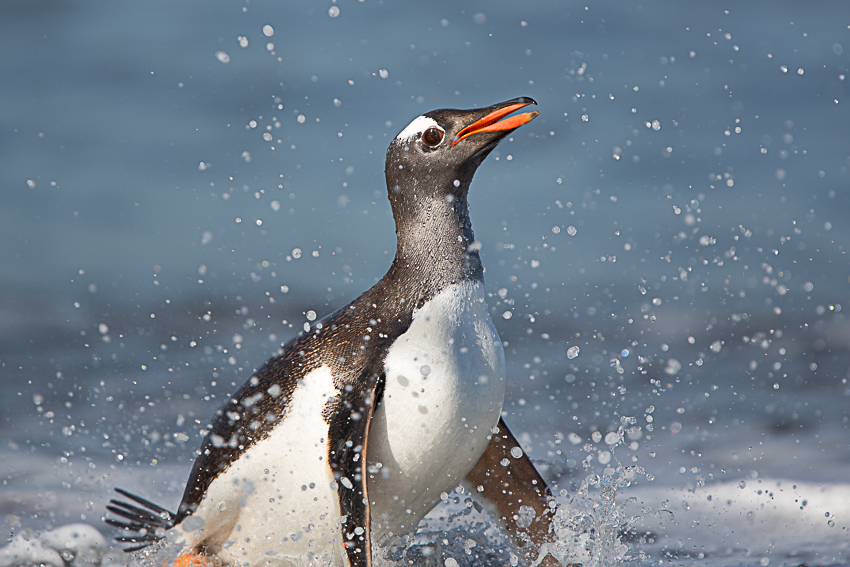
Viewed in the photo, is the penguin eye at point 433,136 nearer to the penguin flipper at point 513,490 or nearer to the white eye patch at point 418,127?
the white eye patch at point 418,127

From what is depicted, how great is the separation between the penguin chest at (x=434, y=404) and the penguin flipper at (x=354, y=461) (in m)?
0.08

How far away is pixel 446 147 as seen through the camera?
2148 millimetres

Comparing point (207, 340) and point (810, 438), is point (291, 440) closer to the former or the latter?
point (810, 438)

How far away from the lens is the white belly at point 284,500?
6.59ft

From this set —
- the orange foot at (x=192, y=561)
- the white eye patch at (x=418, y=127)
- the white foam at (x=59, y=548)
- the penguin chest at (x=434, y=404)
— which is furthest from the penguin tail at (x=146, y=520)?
the white eye patch at (x=418, y=127)

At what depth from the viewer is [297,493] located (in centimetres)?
204

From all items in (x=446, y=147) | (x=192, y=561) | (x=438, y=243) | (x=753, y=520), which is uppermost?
(x=446, y=147)

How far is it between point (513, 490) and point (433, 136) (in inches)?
43.4

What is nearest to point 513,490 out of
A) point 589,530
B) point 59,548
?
point 589,530

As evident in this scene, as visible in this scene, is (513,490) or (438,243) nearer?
(438,243)

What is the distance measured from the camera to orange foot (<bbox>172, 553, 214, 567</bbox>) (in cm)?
216

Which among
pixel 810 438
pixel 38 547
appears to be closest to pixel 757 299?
pixel 810 438

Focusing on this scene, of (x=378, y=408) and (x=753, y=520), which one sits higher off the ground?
(x=753, y=520)

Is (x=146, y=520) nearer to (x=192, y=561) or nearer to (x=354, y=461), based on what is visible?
(x=192, y=561)
